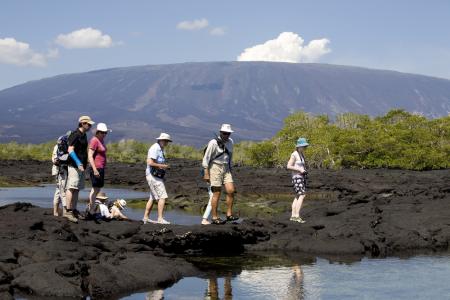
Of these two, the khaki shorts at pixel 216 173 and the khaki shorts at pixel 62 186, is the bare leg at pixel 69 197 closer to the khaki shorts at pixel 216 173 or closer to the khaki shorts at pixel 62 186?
the khaki shorts at pixel 62 186

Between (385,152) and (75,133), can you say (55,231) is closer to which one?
(75,133)

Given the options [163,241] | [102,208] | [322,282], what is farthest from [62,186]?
[322,282]

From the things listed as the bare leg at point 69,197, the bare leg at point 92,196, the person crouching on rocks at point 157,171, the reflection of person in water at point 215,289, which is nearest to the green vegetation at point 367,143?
the person crouching on rocks at point 157,171

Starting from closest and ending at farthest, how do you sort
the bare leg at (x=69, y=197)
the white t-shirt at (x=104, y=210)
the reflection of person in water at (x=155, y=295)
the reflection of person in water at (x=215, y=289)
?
the reflection of person in water at (x=155, y=295)
the reflection of person in water at (x=215, y=289)
the bare leg at (x=69, y=197)
the white t-shirt at (x=104, y=210)

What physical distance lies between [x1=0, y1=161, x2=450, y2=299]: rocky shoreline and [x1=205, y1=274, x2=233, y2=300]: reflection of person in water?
598 millimetres

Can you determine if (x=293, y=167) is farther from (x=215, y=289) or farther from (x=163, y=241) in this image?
(x=215, y=289)

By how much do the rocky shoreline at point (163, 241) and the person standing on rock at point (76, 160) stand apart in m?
0.58

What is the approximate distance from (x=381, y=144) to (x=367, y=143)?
1454 mm

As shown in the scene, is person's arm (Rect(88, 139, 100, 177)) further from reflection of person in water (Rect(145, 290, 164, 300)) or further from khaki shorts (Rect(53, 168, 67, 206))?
reflection of person in water (Rect(145, 290, 164, 300))

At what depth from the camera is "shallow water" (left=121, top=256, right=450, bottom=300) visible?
409 inches

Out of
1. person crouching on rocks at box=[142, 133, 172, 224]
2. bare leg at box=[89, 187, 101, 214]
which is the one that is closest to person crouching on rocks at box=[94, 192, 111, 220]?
bare leg at box=[89, 187, 101, 214]

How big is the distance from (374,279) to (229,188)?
4662 mm

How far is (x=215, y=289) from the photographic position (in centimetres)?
1080

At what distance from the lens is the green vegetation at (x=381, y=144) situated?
5166 cm
